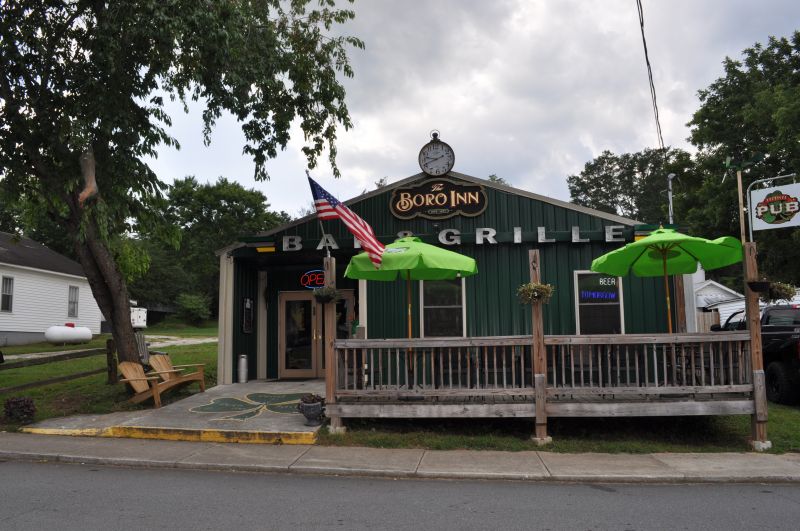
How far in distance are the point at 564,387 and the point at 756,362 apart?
245 centimetres

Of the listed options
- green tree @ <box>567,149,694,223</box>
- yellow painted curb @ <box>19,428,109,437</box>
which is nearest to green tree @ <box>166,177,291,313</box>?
green tree @ <box>567,149,694,223</box>

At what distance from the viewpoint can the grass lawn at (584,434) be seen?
7.36m

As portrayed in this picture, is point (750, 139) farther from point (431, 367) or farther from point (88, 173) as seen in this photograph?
point (88, 173)

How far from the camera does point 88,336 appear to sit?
79.6 feet

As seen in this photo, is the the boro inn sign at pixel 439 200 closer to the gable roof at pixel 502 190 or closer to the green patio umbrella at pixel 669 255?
the gable roof at pixel 502 190

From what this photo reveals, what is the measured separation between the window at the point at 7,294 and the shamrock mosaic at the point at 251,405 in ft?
56.6

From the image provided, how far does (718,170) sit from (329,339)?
23.2 metres

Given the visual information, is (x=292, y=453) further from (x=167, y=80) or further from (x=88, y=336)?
(x=88, y=336)

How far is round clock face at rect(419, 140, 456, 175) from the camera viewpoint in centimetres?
1089

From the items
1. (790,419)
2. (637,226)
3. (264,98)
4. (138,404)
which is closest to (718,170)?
(637,226)

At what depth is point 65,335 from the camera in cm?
2289

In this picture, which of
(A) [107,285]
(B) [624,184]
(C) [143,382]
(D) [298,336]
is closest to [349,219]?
(C) [143,382]

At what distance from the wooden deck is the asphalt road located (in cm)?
152

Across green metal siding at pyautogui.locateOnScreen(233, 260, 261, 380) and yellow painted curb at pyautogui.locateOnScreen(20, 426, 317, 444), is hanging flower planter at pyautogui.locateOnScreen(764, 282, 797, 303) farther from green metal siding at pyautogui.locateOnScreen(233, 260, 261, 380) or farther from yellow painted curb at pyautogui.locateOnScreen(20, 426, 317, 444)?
green metal siding at pyautogui.locateOnScreen(233, 260, 261, 380)
